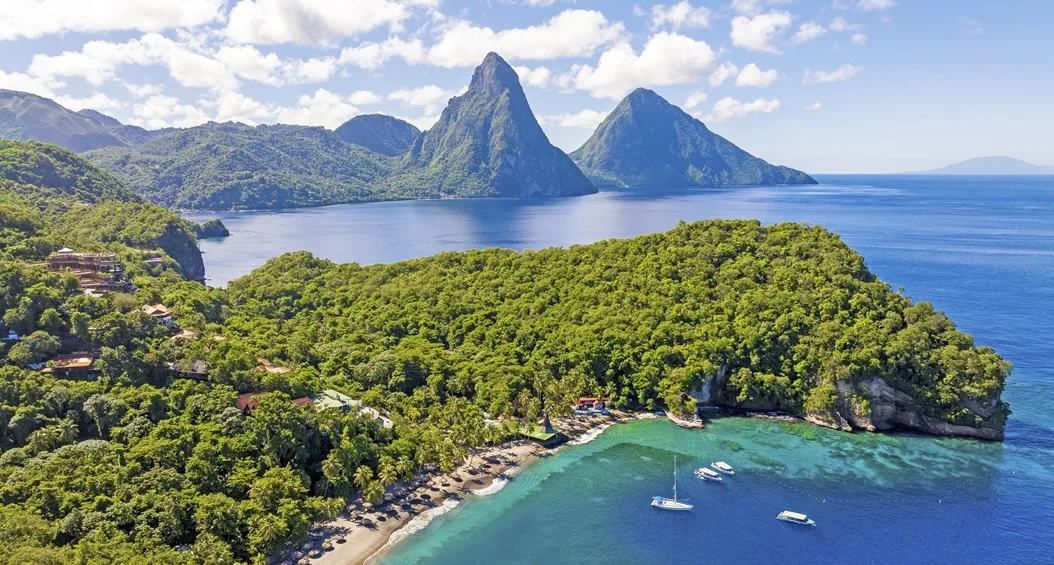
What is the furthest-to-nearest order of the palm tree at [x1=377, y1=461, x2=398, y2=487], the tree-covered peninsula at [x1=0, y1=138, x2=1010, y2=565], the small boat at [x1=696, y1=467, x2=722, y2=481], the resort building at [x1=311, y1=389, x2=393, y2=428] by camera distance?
the resort building at [x1=311, y1=389, x2=393, y2=428] < the small boat at [x1=696, y1=467, x2=722, y2=481] < the palm tree at [x1=377, y1=461, x2=398, y2=487] < the tree-covered peninsula at [x1=0, y1=138, x2=1010, y2=565]

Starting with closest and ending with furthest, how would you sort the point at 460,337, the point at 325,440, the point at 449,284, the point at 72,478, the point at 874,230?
the point at 72,478 < the point at 325,440 < the point at 460,337 < the point at 449,284 < the point at 874,230

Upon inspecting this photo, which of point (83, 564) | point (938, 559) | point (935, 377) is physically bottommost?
point (938, 559)

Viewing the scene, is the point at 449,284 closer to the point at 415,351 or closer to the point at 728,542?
the point at 415,351

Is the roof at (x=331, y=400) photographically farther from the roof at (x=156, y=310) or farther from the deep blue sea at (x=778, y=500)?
the roof at (x=156, y=310)

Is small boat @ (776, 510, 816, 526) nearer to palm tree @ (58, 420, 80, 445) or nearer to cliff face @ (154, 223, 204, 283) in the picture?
palm tree @ (58, 420, 80, 445)

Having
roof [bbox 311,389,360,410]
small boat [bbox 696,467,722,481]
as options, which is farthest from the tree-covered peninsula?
small boat [bbox 696,467,722,481]

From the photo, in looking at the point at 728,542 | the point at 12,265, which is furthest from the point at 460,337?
the point at 12,265
